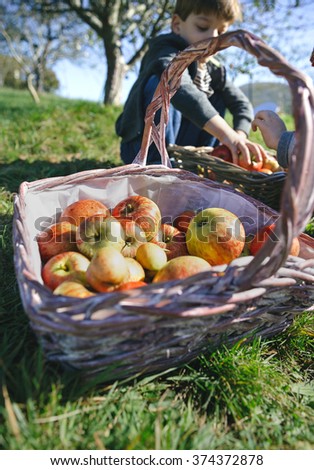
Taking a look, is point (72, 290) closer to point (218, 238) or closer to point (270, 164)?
point (218, 238)

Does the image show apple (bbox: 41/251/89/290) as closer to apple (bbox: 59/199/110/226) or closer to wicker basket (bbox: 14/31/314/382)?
wicker basket (bbox: 14/31/314/382)

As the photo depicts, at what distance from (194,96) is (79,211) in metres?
1.30

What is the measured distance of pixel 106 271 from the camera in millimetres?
1061

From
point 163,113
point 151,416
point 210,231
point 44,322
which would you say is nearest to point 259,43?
point 210,231

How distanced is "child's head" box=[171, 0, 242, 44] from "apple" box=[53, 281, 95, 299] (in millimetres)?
2113

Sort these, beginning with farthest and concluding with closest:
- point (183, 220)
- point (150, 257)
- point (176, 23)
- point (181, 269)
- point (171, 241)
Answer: point (176, 23)
point (183, 220)
point (171, 241)
point (150, 257)
point (181, 269)

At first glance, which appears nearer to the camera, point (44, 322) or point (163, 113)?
point (44, 322)

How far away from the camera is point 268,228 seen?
4.70 ft

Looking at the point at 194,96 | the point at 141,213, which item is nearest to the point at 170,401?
the point at 141,213

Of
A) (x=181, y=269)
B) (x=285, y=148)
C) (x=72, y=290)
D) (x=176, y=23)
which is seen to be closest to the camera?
(x=72, y=290)

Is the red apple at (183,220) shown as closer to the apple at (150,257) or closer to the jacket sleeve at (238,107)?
A: the apple at (150,257)

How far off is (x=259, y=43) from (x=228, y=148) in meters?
1.37

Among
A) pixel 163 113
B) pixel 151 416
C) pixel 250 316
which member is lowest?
pixel 151 416

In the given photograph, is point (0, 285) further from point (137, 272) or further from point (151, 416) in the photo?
point (151, 416)
